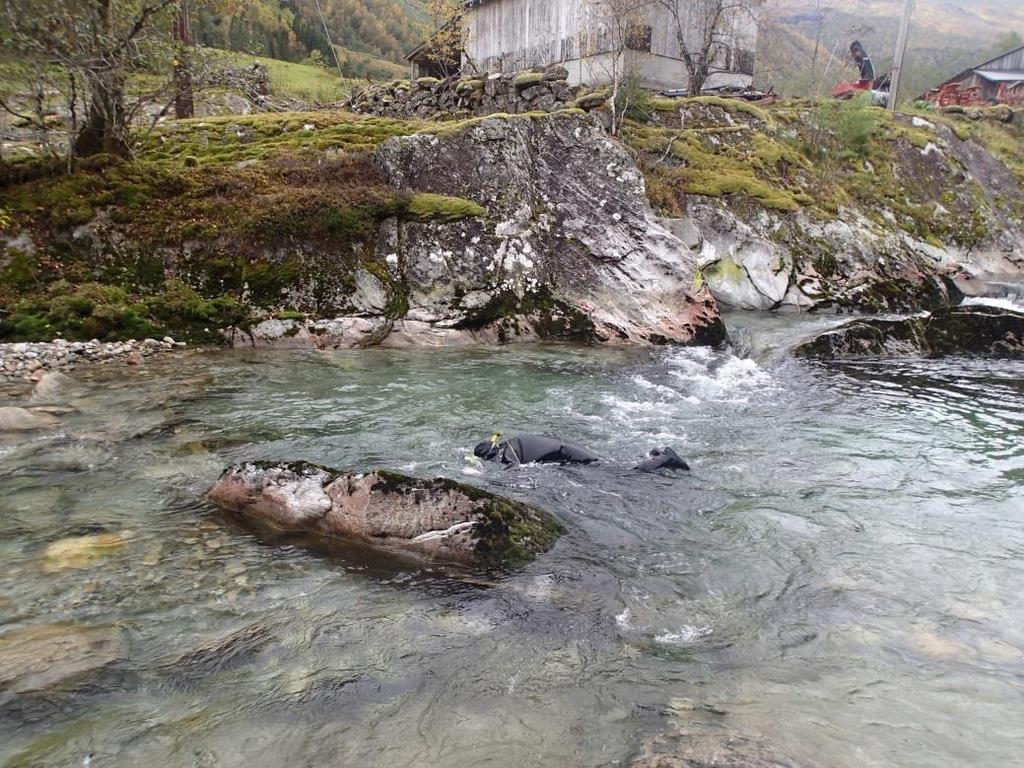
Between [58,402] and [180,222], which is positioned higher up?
[180,222]

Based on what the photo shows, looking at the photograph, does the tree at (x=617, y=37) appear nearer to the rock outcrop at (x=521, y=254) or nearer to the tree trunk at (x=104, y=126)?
the rock outcrop at (x=521, y=254)

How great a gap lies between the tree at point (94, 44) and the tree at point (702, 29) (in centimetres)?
1933

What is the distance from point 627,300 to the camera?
14758 millimetres

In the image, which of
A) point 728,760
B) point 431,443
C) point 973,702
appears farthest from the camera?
point 431,443

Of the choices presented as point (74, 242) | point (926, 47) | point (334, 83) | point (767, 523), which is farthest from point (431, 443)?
point (926, 47)

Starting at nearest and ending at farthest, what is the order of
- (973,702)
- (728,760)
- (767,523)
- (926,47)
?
(728,760)
(973,702)
(767,523)
(926,47)

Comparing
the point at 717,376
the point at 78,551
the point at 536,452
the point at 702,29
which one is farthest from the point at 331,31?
the point at 78,551

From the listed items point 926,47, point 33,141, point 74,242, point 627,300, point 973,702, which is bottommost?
point 973,702

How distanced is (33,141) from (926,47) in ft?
497

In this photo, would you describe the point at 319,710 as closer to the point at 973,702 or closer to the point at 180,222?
the point at 973,702

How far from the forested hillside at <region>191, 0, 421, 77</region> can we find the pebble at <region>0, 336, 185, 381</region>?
29066 mm

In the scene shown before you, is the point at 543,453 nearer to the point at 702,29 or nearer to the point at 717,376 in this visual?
the point at 717,376

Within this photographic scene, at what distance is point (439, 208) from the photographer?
1478cm

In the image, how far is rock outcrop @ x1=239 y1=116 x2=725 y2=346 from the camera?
13.9 metres
